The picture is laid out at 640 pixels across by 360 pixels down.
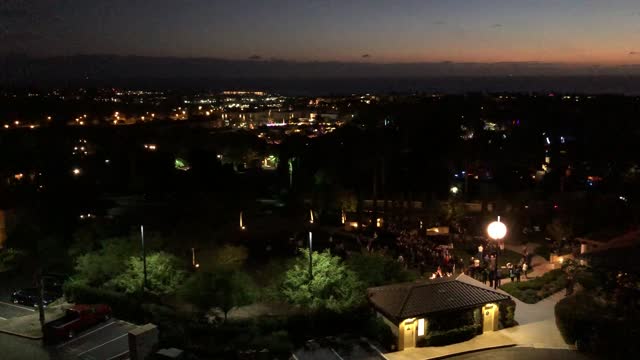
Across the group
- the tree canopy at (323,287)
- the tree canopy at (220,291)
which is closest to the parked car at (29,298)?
the tree canopy at (220,291)

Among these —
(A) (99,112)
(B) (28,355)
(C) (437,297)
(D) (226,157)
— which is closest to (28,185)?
(D) (226,157)

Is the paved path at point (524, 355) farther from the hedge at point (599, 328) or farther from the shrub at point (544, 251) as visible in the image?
the shrub at point (544, 251)

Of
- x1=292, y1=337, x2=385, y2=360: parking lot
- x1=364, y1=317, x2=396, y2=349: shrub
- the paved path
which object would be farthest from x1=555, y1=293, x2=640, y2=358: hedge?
x1=292, y1=337, x2=385, y2=360: parking lot

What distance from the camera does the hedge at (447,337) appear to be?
1752 cm

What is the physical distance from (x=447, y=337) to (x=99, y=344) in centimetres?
1107

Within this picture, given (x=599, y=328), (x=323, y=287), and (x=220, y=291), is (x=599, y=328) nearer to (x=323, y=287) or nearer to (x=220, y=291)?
(x=323, y=287)

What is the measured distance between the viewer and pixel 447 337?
694 inches

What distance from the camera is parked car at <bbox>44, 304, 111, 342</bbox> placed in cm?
1825

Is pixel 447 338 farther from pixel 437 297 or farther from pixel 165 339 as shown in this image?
pixel 165 339

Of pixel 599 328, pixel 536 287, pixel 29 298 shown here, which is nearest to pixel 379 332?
pixel 599 328

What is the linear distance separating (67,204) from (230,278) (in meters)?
22.2

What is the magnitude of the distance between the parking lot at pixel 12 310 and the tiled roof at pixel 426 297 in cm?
1294

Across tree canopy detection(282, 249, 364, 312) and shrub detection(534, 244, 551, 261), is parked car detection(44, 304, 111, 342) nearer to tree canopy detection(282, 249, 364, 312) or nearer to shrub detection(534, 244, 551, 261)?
tree canopy detection(282, 249, 364, 312)

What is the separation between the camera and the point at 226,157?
212 ft
